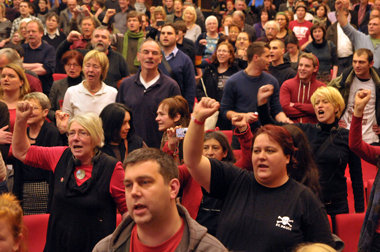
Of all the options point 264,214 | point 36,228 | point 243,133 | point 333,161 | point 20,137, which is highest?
point 243,133

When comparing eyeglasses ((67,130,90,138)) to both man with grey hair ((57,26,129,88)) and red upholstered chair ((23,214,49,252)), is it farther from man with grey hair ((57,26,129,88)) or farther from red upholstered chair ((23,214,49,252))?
man with grey hair ((57,26,129,88))

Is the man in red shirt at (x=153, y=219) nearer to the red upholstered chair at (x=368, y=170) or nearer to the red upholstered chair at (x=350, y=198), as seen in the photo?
the red upholstered chair at (x=350, y=198)

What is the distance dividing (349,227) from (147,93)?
2.40 metres

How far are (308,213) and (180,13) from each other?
8.72m

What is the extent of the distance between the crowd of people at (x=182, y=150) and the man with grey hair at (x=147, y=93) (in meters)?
0.01

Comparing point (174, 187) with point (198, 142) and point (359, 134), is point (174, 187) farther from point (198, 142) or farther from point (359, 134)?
point (359, 134)

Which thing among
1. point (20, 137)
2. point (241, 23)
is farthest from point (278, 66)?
point (20, 137)

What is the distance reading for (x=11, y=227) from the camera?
271cm

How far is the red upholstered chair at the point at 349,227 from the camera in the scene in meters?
3.99

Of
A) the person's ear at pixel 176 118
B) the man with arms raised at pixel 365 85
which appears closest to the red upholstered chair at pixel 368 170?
the man with arms raised at pixel 365 85

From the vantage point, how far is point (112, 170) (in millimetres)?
3551

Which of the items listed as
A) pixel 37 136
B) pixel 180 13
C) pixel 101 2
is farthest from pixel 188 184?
pixel 101 2

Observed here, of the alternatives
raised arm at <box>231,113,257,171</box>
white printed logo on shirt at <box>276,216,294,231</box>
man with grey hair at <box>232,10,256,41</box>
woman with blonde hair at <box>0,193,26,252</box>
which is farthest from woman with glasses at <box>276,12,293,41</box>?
woman with blonde hair at <box>0,193,26,252</box>

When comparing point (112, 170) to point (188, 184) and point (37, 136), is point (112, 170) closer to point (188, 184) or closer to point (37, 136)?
point (188, 184)
